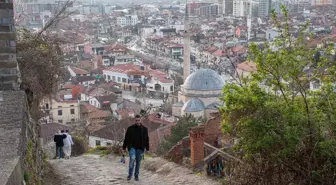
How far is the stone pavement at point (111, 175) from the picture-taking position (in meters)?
7.59

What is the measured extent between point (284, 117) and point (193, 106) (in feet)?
77.7

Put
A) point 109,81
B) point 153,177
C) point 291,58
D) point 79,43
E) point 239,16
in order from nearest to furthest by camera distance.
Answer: point 291,58 → point 153,177 → point 109,81 → point 79,43 → point 239,16

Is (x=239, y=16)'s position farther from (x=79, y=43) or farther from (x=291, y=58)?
(x=291, y=58)

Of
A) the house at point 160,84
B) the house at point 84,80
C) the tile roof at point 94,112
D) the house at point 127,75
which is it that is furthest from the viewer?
the house at point 127,75

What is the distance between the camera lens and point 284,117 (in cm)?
555

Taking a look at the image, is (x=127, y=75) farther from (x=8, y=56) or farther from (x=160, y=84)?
(x=8, y=56)

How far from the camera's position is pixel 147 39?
8538 centimetres

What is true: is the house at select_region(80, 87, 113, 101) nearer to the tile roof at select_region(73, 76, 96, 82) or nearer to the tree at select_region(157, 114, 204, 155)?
the tile roof at select_region(73, 76, 96, 82)

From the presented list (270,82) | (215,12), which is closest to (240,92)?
(270,82)

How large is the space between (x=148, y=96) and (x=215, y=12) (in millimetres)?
98765

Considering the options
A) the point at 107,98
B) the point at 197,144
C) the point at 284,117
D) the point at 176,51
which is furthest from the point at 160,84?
the point at 284,117

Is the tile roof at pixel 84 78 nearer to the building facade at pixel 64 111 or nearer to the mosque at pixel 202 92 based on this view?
the building facade at pixel 64 111

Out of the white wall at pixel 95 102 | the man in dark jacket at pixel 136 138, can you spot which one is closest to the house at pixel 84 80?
the white wall at pixel 95 102

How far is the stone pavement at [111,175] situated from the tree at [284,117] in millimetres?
1737
